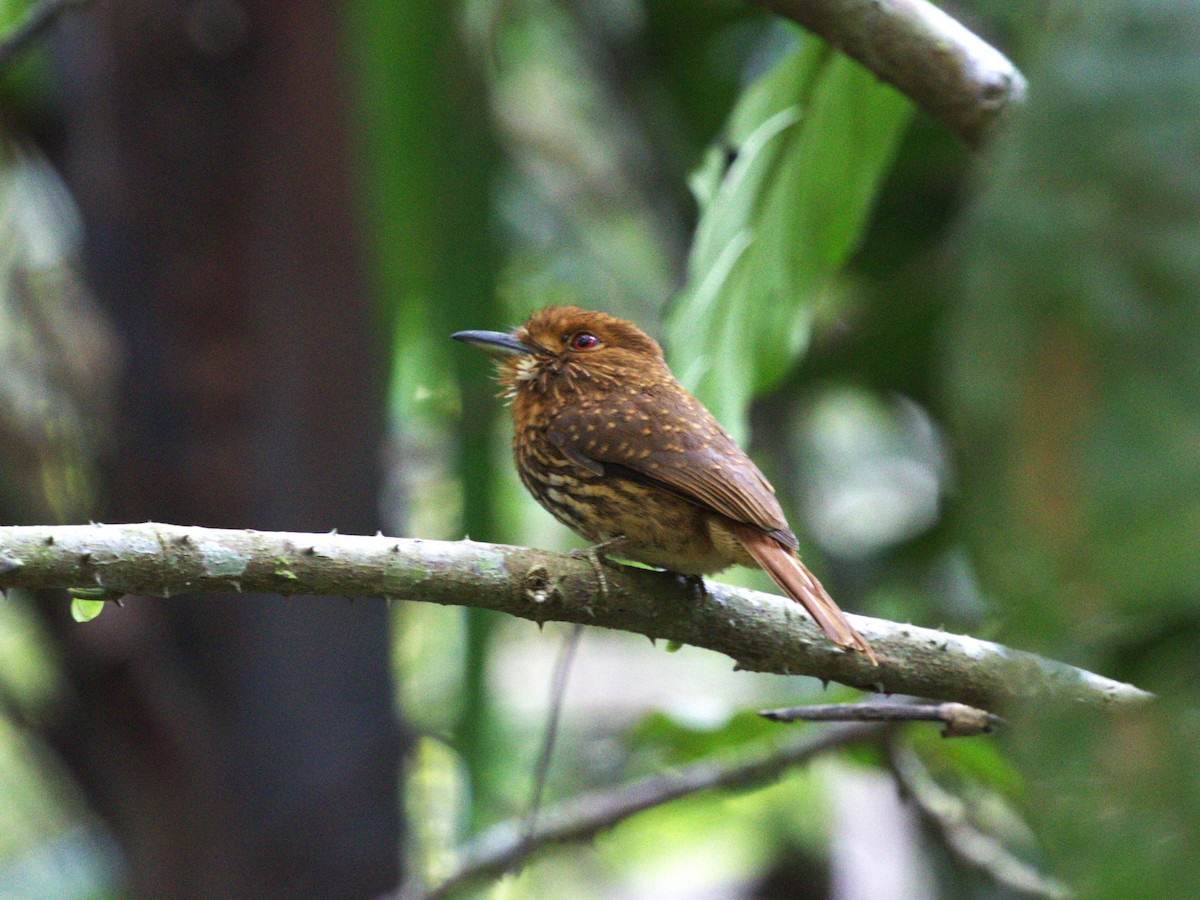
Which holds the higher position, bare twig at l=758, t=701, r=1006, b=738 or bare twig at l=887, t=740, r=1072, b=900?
bare twig at l=887, t=740, r=1072, b=900

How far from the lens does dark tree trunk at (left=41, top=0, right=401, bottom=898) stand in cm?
322

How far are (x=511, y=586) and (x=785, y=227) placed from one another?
3.55 ft

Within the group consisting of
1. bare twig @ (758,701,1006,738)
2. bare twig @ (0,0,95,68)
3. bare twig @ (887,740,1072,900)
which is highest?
bare twig @ (0,0,95,68)

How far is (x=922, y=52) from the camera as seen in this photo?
6.41 ft

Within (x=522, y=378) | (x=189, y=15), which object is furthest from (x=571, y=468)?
(x=189, y=15)

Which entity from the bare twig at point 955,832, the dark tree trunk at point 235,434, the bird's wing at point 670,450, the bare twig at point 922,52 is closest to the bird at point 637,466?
the bird's wing at point 670,450

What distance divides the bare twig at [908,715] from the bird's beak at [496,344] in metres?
0.99

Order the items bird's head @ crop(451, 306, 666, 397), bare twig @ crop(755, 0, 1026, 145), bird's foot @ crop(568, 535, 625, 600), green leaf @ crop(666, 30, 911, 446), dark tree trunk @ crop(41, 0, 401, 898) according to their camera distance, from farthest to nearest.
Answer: dark tree trunk @ crop(41, 0, 401, 898) → bird's head @ crop(451, 306, 666, 397) → green leaf @ crop(666, 30, 911, 446) → bare twig @ crop(755, 0, 1026, 145) → bird's foot @ crop(568, 535, 625, 600)

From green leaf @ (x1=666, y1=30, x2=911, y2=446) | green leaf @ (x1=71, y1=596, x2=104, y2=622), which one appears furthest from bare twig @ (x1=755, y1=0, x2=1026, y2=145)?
green leaf @ (x1=71, y1=596, x2=104, y2=622)

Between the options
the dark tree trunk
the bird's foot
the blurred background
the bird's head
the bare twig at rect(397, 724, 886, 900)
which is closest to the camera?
the blurred background

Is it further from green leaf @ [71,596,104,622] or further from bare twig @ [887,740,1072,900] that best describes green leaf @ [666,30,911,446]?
green leaf @ [71,596,104,622]

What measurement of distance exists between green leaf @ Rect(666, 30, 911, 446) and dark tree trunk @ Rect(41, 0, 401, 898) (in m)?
1.35

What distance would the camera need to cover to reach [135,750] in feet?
10.5

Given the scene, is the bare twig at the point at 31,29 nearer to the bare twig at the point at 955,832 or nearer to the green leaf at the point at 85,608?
the green leaf at the point at 85,608
